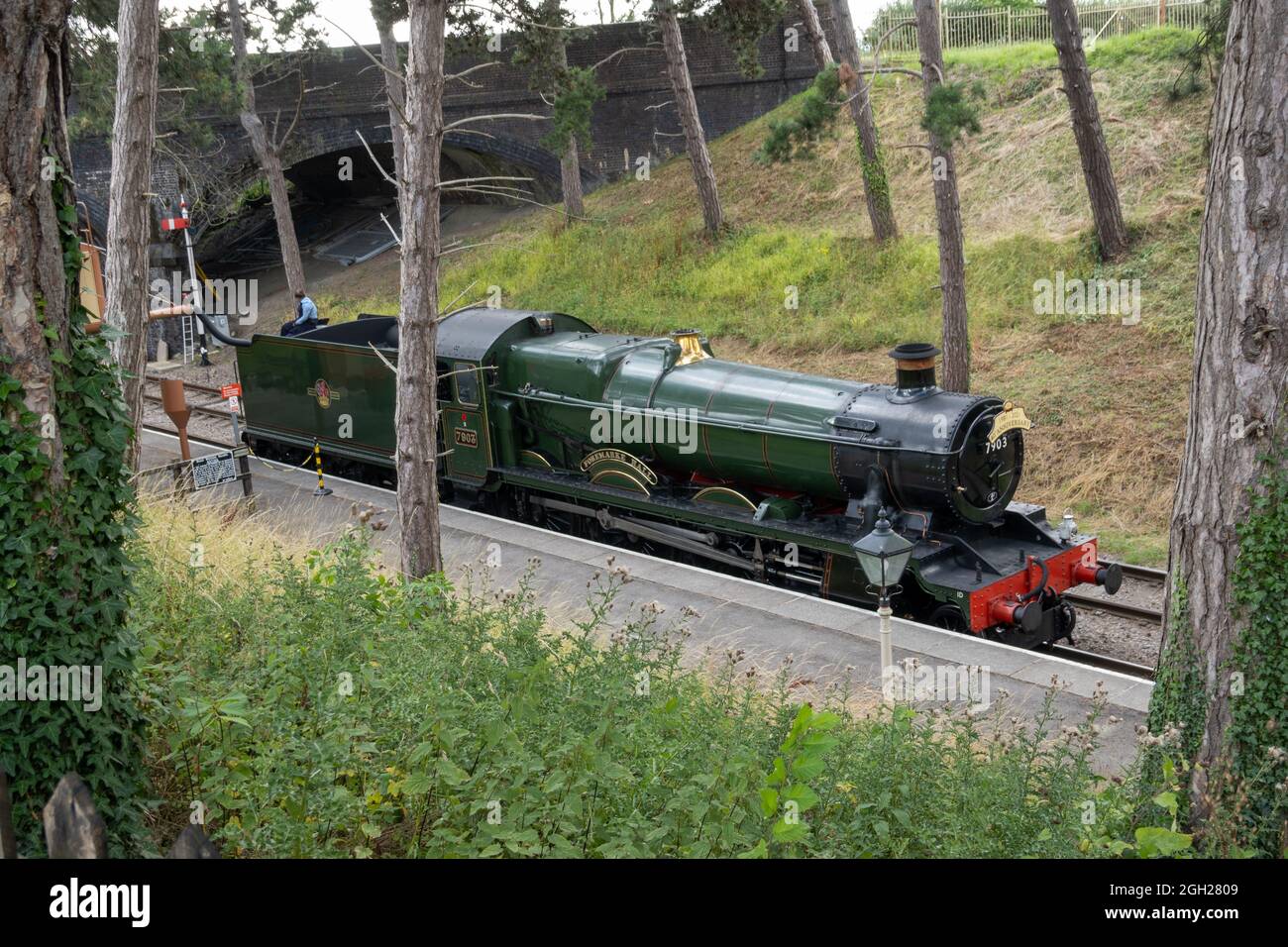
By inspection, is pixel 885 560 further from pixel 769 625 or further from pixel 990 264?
pixel 990 264

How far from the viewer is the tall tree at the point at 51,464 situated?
4.27 meters

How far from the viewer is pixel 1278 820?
5.25 metres

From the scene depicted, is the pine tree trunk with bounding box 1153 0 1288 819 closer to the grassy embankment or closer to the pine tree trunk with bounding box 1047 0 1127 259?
the grassy embankment

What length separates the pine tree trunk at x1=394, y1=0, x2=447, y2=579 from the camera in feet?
30.9

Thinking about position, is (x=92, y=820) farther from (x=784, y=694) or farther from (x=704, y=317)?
(x=704, y=317)

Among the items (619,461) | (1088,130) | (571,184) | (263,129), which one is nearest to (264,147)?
(263,129)

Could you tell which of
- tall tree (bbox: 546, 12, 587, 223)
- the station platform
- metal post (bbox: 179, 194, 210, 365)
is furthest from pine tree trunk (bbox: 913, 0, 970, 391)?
metal post (bbox: 179, 194, 210, 365)

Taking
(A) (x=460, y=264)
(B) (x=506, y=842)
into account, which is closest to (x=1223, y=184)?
(B) (x=506, y=842)

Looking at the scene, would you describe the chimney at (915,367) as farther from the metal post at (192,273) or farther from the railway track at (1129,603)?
the metal post at (192,273)

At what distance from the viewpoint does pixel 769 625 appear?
10.5 m

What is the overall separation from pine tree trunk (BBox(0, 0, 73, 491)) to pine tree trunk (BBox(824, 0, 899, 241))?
1786 centimetres

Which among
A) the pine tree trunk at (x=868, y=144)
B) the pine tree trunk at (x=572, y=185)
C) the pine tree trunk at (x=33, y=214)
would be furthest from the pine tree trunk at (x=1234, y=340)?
the pine tree trunk at (x=572, y=185)

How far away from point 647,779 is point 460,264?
90.9 ft

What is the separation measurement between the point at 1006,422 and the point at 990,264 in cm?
1032
